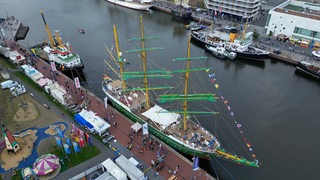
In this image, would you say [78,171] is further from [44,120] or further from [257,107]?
[257,107]

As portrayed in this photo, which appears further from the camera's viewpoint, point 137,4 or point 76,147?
point 137,4

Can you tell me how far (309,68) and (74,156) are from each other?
6160 centimetres

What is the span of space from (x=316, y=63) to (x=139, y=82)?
161 feet

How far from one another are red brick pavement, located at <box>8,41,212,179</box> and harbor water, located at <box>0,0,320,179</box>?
17.1ft

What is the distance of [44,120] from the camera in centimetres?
4872

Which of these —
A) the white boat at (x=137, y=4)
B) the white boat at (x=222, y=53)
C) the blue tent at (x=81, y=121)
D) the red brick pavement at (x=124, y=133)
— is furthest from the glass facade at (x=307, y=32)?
the blue tent at (x=81, y=121)

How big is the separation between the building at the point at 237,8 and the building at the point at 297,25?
1147cm

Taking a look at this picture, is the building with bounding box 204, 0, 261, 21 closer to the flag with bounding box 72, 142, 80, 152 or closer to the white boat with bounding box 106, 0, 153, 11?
the white boat with bounding box 106, 0, 153, 11

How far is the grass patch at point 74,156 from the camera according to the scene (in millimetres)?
40125

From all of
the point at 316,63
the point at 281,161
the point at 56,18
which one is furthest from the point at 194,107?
the point at 56,18

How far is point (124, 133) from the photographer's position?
1820 inches

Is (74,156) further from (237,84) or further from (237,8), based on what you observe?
(237,8)

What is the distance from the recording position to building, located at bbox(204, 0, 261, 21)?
92.8 meters

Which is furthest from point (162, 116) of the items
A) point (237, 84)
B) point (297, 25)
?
point (297, 25)
